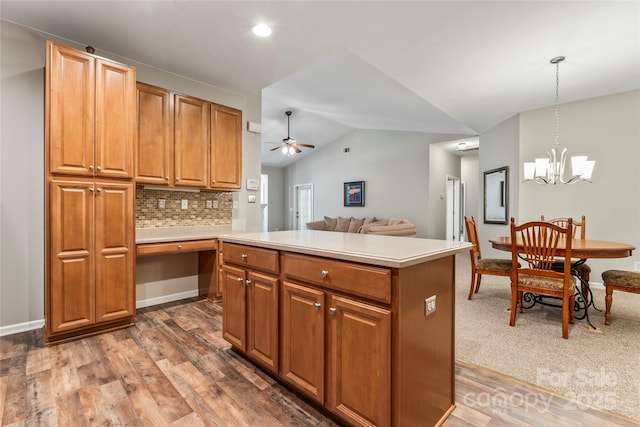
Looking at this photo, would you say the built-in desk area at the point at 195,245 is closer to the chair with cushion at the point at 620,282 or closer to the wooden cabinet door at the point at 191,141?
the wooden cabinet door at the point at 191,141

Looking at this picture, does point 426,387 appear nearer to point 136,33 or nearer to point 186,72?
point 136,33

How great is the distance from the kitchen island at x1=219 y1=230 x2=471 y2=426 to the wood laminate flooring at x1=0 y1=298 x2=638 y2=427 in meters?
0.16

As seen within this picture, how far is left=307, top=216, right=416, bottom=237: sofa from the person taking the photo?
5.86 m

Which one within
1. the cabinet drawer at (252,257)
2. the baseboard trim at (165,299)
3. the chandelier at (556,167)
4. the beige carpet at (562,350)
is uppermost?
the chandelier at (556,167)

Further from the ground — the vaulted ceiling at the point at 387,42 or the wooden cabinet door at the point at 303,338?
the vaulted ceiling at the point at 387,42

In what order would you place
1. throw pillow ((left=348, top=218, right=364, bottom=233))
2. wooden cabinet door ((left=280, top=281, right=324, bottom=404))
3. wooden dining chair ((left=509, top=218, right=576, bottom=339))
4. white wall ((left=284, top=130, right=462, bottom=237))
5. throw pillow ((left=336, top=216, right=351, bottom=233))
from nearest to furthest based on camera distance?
wooden cabinet door ((left=280, top=281, right=324, bottom=404)) → wooden dining chair ((left=509, top=218, right=576, bottom=339)) → white wall ((left=284, top=130, right=462, bottom=237)) → throw pillow ((left=348, top=218, right=364, bottom=233)) → throw pillow ((left=336, top=216, right=351, bottom=233))

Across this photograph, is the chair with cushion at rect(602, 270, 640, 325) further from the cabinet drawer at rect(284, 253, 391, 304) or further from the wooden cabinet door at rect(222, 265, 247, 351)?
the wooden cabinet door at rect(222, 265, 247, 351)

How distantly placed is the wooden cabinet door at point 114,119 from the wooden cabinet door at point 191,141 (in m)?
0.57

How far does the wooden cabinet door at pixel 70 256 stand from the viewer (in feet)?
7.61

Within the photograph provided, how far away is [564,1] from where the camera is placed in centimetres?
218

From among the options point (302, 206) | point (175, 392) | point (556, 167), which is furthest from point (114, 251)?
point (302, 206)

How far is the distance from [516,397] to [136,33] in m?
3.86

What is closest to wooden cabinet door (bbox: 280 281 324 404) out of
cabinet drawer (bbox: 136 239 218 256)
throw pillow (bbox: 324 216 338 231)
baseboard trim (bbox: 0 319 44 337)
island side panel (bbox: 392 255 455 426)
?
island side panel (bbox: 392 255 455 426)

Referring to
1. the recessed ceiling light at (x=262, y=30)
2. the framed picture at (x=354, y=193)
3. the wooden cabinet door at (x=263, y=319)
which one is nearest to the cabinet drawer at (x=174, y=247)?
the wooden cabinet door at (x=263, y=319)
